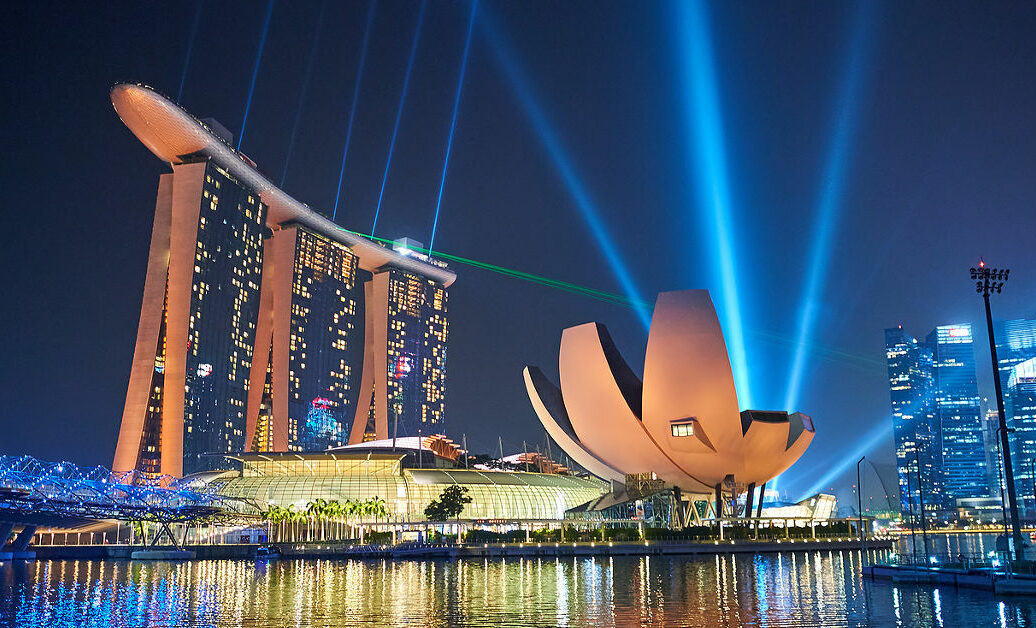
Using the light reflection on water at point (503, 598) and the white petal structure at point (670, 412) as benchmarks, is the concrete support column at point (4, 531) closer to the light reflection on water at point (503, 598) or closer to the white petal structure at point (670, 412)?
the light reflection on water at point (503, 598)

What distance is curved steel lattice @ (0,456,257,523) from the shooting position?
55906 millimetres

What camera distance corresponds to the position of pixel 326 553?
6425cm

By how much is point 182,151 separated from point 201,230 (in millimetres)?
9894

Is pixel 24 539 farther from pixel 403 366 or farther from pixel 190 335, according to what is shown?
pixel 403 366

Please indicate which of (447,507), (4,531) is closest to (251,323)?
(447,507)

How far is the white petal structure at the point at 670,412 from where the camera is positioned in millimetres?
61344

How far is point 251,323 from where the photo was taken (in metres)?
123

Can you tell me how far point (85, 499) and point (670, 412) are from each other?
3987 centimetres

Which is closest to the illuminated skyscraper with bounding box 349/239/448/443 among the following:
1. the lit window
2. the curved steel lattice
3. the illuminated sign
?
the illuminated sign

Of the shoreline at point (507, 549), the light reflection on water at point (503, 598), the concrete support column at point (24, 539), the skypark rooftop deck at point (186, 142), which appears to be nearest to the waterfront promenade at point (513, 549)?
the shoreline at point (507, 549)

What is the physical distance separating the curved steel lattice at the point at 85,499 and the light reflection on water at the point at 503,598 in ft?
41.7

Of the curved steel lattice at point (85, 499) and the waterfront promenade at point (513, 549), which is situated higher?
the curved steel lattice at point (85, 499)

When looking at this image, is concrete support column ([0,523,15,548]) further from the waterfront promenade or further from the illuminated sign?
the illuminated sign

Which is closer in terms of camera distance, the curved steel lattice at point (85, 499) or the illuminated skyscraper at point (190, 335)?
the curved steel lattice at point (85, 499)
